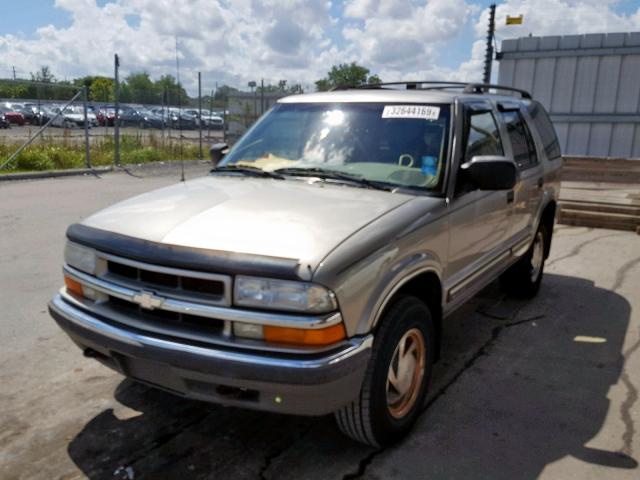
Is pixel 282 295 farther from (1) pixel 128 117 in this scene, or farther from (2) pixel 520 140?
(1) pixel 128 117

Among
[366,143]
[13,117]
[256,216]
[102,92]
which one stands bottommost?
[256,216]

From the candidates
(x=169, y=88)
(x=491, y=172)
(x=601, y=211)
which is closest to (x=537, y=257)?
(x=491, y=172)

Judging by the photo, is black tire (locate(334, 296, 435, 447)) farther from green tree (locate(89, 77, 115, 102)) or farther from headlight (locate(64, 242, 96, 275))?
green tree (locate(89, 77, 115, 102))

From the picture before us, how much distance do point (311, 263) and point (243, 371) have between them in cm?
54

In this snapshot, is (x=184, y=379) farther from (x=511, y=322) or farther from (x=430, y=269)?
(x=511, y=322)

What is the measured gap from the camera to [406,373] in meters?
3.10

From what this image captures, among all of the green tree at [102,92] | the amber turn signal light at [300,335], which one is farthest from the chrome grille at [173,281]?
the green tree at [102,92]

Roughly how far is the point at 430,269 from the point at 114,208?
182cm

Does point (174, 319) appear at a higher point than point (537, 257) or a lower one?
higher

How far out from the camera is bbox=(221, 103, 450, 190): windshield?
3482 millimetres

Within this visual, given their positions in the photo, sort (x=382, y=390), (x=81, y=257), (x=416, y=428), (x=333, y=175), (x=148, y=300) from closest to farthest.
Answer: (x=148, y=300)
(x=382, y=390)
(x=81, y=257)
(x=416, y=428)
(x=333, y=175)

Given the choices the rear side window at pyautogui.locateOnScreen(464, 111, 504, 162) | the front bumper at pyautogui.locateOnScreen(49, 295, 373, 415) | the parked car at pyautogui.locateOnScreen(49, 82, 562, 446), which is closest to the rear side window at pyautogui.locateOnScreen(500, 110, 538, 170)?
the rear side window at pyautogui.locateOnScreen(464, 111, 504, 162)

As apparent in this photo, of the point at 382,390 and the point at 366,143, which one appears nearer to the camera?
the point at 382,390

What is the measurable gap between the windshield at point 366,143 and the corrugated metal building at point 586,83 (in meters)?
14.6
